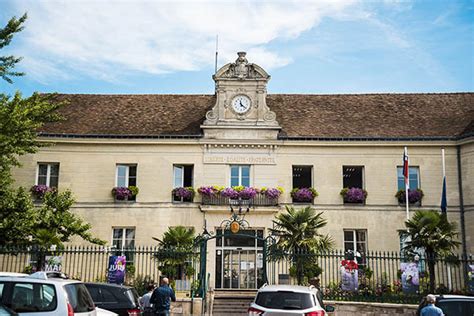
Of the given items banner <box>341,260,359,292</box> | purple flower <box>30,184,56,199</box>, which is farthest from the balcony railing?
purple flower <box>30,184,56,199</box>

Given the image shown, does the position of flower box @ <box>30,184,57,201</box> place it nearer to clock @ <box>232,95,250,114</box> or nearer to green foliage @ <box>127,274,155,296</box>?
green foliage @ <box>127,274,155,296</box>

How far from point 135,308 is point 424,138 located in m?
17.2

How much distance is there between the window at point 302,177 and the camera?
25.4 m

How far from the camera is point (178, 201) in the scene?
81.9ft

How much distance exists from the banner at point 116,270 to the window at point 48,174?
23.5 feet

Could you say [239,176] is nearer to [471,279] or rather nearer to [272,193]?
[272,193]

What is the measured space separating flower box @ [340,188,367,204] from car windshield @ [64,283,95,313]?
1719 cm

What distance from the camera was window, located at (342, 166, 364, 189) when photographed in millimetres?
25438

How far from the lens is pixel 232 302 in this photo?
71.6 ft

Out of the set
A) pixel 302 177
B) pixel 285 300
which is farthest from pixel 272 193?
pixel 285 300

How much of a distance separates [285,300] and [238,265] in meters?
14.1

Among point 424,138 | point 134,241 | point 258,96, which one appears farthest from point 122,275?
point 424,138

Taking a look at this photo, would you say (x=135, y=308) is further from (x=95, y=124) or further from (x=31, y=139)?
(x=95, y=124)

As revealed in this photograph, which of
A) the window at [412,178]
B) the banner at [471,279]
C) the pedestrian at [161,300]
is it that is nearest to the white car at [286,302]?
the pedestrian at [161,300]
